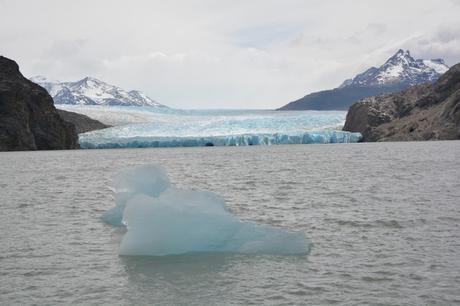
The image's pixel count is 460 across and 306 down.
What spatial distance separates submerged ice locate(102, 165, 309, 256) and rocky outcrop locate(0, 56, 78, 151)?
7729 cm

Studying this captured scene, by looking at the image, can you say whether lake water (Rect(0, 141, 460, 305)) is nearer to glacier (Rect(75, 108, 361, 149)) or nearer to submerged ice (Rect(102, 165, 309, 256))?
submerged ice (Rect(102, 165, 309, 256))

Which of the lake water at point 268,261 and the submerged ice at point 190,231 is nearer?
A: the lake water at point 268,261

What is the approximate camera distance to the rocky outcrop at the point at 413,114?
9462 centimetres

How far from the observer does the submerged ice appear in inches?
447

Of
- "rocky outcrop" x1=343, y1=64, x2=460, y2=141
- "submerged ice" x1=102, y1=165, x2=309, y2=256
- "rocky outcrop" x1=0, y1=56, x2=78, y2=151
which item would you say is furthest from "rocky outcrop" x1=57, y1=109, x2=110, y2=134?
"submerged ice" x1=102, y1=165, x2=309, y2=256

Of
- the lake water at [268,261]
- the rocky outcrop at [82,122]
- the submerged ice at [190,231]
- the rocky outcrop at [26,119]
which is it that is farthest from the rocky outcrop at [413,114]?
the submerged ice at [190,231]

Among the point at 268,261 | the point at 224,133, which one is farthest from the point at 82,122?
the point at 268,261

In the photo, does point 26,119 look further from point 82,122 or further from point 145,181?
point 145,181

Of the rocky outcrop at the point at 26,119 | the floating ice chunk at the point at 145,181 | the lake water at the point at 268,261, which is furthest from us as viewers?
the rocky outcrop at the point at 26,119

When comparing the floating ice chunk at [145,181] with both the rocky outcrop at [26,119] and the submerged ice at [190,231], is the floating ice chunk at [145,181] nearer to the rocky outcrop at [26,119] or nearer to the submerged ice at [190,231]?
the submerged ice at [190,231]

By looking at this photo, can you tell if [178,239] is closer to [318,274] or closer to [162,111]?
[318,274]

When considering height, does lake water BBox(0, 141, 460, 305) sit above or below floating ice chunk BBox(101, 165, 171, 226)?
below

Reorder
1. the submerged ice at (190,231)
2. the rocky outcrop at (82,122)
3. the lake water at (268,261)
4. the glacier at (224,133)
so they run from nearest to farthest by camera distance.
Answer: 1. the lake water at (268,261)
2. the submerged ice at (190,231)
3. the glacier at (224,133)
4. the rocky outcrop at (82,122)

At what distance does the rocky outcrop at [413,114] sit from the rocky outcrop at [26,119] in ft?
163
